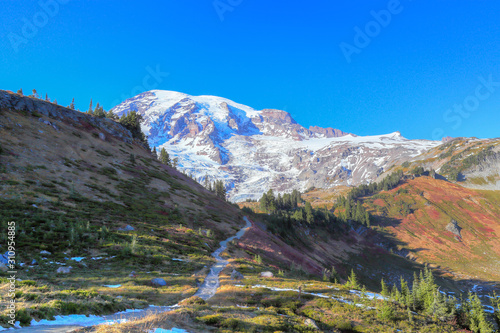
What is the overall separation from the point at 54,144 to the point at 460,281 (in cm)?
14527

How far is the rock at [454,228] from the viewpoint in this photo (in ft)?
452

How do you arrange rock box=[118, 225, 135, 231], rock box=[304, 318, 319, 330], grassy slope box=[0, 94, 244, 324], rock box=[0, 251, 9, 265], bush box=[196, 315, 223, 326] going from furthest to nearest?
rock box=[118, 225, 135, 231], rock box=[0, 251, 9, 265], grassy slope box=[0, 94, 244, 324], rock box=[304, 318, 319, 330], bush box=[196, 315, 223, 326]

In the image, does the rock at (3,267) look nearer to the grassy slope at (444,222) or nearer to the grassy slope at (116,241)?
the grassy slope at (116,241)

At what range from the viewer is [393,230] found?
142 m

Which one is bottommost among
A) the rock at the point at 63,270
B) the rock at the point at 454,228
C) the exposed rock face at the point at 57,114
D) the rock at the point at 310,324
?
the rock at the point at 454,228

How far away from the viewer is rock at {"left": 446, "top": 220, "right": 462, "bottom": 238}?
138 metres

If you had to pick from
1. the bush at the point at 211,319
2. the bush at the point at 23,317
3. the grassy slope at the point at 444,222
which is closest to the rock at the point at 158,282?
the bush at the point at 211,319

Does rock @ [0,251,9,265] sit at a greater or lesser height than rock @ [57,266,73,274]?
greater

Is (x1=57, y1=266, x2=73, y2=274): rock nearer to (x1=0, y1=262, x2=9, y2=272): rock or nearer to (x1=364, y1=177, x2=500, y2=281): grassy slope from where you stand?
(x1=0, y1=262, x2=9, y2=272): rock

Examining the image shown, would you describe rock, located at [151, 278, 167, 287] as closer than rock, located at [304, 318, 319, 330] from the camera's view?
No

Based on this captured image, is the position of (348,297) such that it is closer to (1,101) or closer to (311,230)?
(1,101)

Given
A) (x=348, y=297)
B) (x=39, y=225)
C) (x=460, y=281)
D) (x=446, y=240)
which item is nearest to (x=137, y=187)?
(x=39, y=225)

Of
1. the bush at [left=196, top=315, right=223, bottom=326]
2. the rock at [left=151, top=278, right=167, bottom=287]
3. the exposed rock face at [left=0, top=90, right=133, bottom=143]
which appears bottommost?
the rock at [left=151, top=278, right=167, bottom=287]

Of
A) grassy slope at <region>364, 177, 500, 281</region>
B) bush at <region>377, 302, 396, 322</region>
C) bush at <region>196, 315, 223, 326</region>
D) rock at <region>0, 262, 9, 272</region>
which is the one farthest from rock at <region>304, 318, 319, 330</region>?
grassy slope at <region>364, 177, 500, 281</region>
